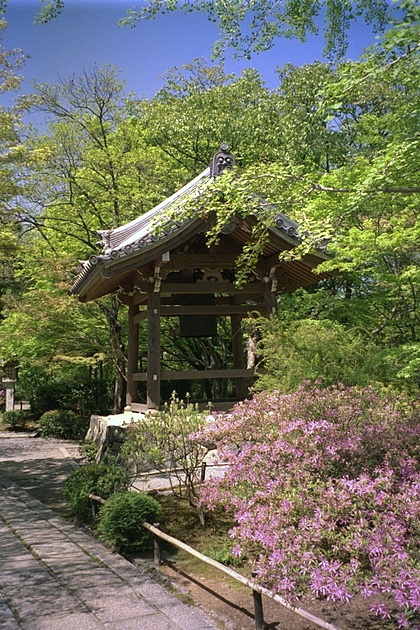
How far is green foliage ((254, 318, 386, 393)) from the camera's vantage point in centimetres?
676

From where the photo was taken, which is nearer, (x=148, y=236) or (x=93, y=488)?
(x=93, y=488)

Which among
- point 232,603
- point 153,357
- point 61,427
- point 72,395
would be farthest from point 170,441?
point 72,395

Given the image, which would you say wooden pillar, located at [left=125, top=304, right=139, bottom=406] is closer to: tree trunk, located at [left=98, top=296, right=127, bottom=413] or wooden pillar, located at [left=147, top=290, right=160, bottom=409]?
wooden pillar, located at [left=147, top=290, right=160, bottom=409]

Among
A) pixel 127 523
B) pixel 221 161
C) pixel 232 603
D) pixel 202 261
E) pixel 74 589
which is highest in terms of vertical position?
pixel 221 161

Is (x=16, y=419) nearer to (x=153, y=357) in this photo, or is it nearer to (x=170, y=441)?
(x=153, y=357)

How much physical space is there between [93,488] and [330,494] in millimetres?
4082

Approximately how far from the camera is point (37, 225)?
572 inches

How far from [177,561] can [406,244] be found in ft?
17.8

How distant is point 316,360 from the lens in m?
7.04

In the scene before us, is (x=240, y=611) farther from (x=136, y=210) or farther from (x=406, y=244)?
(x=136, y=210)

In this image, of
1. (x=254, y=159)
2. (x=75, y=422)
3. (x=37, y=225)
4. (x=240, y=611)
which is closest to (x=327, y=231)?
(x=240, y=611)

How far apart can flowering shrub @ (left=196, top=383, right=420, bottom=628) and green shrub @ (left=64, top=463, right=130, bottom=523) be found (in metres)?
2.10

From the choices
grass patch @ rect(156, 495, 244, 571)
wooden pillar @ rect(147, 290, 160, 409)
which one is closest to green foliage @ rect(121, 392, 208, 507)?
grass patch @ rect(156, 495, 244, 571)

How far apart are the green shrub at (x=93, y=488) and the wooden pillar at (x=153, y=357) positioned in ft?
7.87
